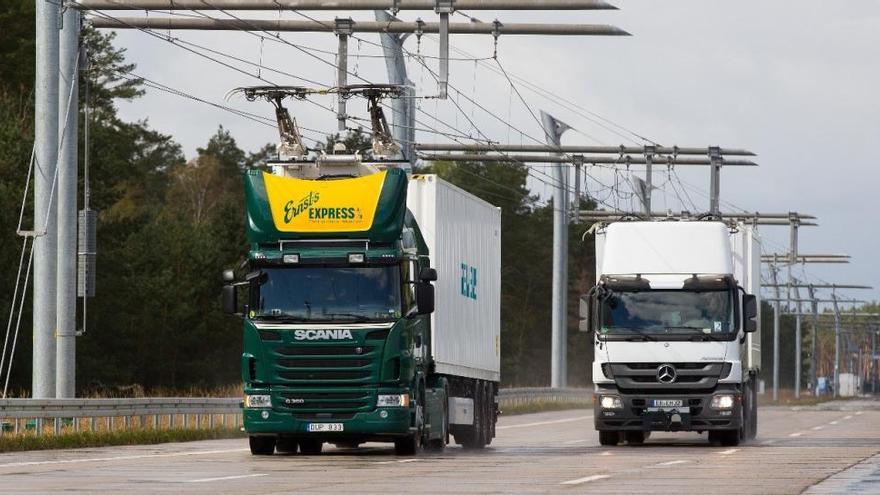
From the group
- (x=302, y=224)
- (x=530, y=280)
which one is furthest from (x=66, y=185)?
(x=530, y=280)

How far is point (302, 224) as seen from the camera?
24984 millimetres

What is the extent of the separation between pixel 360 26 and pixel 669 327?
31.2ft

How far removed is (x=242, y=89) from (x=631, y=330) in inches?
277

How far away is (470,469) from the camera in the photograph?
2198 cm

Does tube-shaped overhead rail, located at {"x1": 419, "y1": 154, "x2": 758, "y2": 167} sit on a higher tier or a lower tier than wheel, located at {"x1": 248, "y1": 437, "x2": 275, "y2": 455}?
higher

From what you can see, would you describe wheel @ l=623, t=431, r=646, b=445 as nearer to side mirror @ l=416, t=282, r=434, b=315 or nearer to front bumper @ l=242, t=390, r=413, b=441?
front bumper @ l=242, t=390, r=413, b=441

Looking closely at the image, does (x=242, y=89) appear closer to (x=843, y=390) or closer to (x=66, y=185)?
(x=66, y=185)

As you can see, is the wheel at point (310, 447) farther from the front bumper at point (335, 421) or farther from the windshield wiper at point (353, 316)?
the windshield wiper at point (353, 316)

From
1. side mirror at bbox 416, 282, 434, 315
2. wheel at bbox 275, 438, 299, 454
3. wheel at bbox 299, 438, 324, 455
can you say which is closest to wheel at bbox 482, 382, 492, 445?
wheel at bbox 299, 438, 324, 455

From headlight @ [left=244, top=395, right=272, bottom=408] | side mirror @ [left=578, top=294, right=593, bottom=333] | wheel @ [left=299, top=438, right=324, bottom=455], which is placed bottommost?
wheel @ [left=299, top=438, right=324, bottom=455]

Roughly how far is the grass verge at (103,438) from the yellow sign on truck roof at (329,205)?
18.2 ft

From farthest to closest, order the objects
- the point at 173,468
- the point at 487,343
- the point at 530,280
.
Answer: the point at 530,280, the point at 487,343, the point at 173,468

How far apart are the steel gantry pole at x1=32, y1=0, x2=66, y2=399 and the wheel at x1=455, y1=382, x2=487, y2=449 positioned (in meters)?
7.01

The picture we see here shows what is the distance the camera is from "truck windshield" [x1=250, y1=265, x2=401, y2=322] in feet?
80.6
